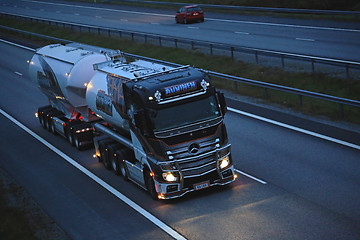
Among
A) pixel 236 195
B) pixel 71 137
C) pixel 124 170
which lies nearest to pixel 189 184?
pixel 236 195

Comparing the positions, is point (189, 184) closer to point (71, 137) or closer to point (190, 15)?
point (71, 137)

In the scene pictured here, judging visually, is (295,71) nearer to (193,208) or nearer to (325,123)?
(325,123)

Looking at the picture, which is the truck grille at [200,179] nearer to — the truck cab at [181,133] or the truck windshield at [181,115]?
the truck cab at [181,133]

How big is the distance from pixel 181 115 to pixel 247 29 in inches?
1190

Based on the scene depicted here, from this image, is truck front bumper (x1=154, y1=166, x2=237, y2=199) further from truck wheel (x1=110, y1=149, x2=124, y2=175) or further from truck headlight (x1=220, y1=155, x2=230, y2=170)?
truck wheel (x1=110, y1=149, x2=124, y2=175)

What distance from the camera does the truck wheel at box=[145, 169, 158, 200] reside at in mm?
16812

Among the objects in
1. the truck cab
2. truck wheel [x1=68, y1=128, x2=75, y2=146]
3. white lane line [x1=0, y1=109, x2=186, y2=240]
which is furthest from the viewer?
truck wheel [x1=68, y1=128, x2=75, y2=146]

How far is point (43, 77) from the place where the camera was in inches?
1056

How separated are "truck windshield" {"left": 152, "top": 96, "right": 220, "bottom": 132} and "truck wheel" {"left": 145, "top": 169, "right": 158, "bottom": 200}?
1609 mm

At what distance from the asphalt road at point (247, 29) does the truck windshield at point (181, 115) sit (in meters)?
17.0

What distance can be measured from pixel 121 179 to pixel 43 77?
369 inches

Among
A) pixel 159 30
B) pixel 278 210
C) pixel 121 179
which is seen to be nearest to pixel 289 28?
pixel 159 30

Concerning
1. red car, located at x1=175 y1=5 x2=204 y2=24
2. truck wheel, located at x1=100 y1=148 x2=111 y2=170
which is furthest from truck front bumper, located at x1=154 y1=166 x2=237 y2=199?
red car, located at x1=175 y1=5 x2=204 y2=24

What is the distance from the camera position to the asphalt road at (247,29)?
117ft
